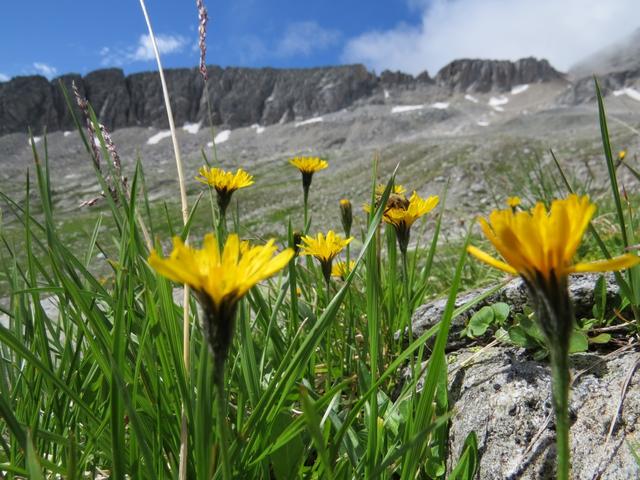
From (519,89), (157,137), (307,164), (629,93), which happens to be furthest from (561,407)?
(519,89)

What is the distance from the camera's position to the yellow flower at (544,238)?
0.60 meters

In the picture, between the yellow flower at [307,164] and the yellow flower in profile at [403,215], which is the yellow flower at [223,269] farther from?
the yellow flower at [307,164]

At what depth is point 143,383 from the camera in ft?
3.89

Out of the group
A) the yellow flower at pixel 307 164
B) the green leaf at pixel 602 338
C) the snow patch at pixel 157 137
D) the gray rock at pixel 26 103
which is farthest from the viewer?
the gray rock at pixel 26 103

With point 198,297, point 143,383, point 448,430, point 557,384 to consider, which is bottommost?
point 448,430

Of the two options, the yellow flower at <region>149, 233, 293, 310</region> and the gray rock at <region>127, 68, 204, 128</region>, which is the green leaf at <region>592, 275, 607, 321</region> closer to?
the yellow flower at <region>149, 233, 293, 310</region>

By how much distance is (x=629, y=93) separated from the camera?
290 ft

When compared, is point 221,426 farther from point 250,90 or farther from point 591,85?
point 250,90

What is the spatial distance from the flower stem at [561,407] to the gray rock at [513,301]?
87 centimetres

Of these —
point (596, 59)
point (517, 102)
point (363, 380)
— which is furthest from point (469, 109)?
point (363, 380)

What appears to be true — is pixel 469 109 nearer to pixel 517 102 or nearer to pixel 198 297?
pixel 517 102

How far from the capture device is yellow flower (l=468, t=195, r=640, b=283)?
60 cm

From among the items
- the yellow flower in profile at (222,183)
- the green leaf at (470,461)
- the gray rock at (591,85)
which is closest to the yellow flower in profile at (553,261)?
the green leaf at (470,461)

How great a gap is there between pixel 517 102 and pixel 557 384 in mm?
112614
